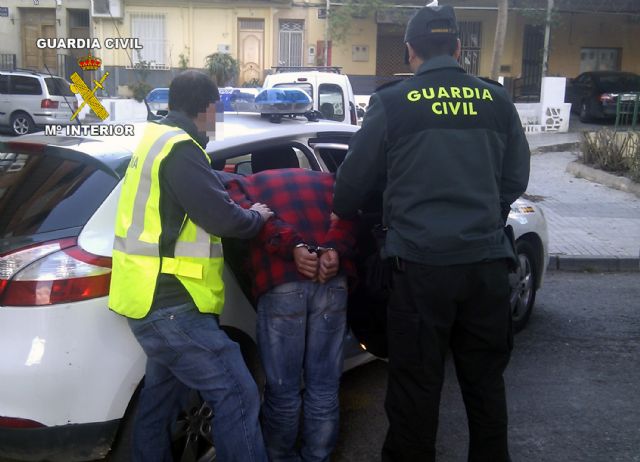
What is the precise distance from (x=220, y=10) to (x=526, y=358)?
2308 cm

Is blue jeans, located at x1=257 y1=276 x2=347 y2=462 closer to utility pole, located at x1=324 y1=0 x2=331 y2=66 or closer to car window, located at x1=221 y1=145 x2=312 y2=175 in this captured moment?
car window, located at x1=221 y1=145 x2=312 y2=175

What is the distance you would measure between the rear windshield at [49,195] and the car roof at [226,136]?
0.09 metres

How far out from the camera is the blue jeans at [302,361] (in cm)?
300

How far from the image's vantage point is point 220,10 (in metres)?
25.8

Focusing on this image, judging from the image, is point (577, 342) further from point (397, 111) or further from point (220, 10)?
point (220, 10)

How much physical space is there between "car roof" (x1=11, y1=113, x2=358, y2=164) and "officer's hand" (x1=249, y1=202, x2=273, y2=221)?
354 mm

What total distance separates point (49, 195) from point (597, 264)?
6.11 m

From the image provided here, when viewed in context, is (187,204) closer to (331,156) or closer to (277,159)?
(277,159)

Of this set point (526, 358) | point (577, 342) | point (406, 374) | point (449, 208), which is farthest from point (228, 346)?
point (577, 342)

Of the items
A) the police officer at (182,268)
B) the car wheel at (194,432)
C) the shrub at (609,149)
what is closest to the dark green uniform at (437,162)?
the police officer at (182,268)

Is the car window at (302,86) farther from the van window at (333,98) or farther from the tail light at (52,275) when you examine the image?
the tail light at (52,275)

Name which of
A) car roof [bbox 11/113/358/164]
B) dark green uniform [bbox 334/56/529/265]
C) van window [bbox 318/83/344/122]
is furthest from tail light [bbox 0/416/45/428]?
van window [bbox 318/83/344/122]

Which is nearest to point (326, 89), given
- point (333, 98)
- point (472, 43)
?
point (333, 98)

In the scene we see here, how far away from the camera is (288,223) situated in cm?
303
